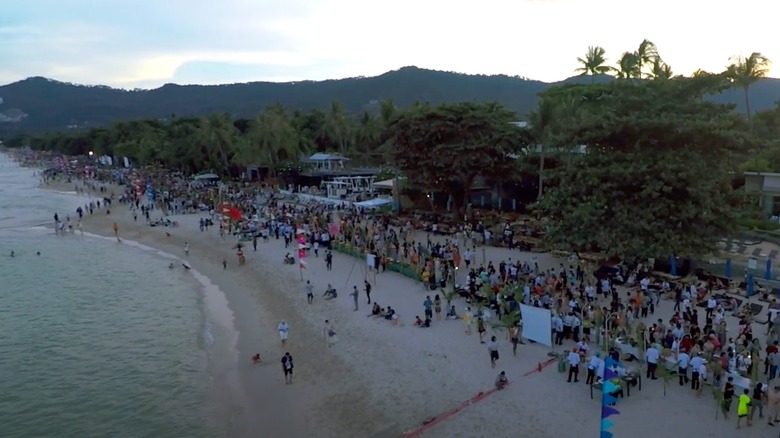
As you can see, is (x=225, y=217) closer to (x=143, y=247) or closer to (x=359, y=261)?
(x=143, y=247)

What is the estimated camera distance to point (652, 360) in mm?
13266

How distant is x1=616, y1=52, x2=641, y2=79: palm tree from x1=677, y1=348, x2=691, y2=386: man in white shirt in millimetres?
36814

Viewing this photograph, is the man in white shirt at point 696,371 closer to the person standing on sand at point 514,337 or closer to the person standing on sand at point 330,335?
the person standing on sand at point 514,337

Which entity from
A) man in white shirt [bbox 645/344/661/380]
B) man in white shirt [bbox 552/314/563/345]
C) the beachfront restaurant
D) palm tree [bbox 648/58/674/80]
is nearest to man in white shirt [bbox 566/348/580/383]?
man in white shirt [bbox 645/344/661/380]

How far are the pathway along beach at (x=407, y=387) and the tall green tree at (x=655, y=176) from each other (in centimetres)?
319

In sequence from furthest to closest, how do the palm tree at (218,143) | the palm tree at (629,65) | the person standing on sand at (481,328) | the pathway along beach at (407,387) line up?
the palm tree at (218,143) → the palm tree at (629,65) → the person standing on sand at (481,328) → the pathway along beach at (407,387)

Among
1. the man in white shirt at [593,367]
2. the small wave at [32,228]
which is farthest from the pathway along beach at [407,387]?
the small wave at [32,228]

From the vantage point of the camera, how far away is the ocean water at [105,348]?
48.0 ft

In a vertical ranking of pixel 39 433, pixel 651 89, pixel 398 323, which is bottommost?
pixel 39 433

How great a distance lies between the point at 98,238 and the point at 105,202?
1893cm

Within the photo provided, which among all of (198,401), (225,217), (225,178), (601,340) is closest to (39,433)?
(198,401)

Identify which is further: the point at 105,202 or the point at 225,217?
the point at 105,202

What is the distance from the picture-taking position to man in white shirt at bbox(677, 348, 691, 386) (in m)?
13.0

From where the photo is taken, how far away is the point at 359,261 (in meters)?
27.0
